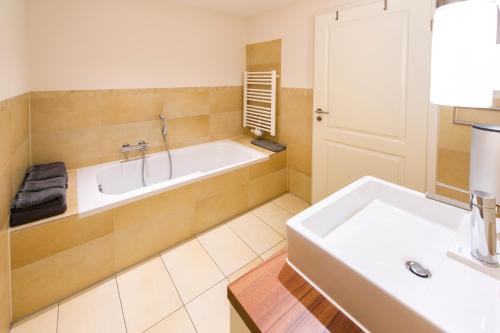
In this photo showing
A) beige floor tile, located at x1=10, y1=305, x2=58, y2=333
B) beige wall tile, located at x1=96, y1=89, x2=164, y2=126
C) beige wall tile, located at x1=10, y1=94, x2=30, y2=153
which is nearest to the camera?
beige floor tile, located at x1=10, y1=305, x2=58, y2=333

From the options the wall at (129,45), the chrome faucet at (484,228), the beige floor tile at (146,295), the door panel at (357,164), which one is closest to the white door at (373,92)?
the door panel at (357,164)

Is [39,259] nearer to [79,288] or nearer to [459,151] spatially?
[79,288]

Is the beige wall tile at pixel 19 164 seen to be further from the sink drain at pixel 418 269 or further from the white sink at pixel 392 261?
the sink drain at pixel 418 269

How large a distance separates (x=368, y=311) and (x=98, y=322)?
1580mm

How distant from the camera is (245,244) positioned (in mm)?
2168

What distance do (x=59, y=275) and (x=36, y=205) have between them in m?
0.47

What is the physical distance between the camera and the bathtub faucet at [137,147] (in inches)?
101

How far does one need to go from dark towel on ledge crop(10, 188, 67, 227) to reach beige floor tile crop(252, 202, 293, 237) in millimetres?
1670

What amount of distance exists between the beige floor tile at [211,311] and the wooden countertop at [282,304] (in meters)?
0.87

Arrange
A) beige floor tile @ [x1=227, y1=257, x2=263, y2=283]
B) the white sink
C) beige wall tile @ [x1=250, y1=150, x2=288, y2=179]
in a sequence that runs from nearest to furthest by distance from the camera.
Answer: the white sink, beige floor tile @ [x1=227, y1=257, x2=263, y2=283], beige wall tile @ [x1=250, y1=150, x2=288, y2=179]

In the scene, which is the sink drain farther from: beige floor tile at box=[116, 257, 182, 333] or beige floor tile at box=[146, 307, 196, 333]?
beige floor tile at box=[116, 257, 182, 333]

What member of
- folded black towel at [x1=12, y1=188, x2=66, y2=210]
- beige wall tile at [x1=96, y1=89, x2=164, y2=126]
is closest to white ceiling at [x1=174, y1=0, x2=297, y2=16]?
beige wall tile at [x1=96, y1=89, x2=164, y2=126]

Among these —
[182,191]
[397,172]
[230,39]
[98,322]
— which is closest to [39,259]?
[98,322]

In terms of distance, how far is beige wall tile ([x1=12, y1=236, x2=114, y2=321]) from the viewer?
1470 mm
